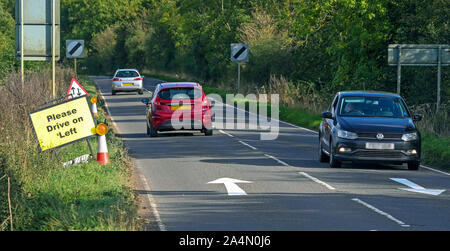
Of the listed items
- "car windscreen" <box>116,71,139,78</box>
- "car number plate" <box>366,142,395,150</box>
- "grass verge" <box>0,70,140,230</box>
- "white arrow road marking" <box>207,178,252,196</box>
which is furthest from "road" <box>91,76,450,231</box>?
Answer: "car windscreen" <box>116,71,139,78</box>

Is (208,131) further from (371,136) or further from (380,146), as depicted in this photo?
(380,146)

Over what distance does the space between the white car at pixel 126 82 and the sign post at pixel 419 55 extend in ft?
98.6

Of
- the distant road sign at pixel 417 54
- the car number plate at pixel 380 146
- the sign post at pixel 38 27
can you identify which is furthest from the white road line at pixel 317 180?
the distant road sign at pixel 417 54

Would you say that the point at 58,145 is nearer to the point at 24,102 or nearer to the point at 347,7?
the point at 24,102

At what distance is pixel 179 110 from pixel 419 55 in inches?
289

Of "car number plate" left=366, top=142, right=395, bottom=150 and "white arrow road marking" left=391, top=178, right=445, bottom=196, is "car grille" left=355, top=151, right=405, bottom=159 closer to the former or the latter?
"car number plate" left=366, top=142, right=395, bottom=150

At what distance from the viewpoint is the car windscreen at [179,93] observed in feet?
83.7

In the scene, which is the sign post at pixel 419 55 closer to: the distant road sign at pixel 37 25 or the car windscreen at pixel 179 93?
the car windscreen at pixel 179 93

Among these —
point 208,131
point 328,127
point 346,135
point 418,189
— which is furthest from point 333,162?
point 208,131

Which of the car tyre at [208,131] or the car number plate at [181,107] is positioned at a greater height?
the car number plate at [181,107]

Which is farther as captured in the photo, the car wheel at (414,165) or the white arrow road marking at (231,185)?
the car wheel at (414,165)

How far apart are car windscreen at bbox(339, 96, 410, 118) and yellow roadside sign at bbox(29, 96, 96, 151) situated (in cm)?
578

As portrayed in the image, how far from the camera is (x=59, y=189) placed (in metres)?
13.4
